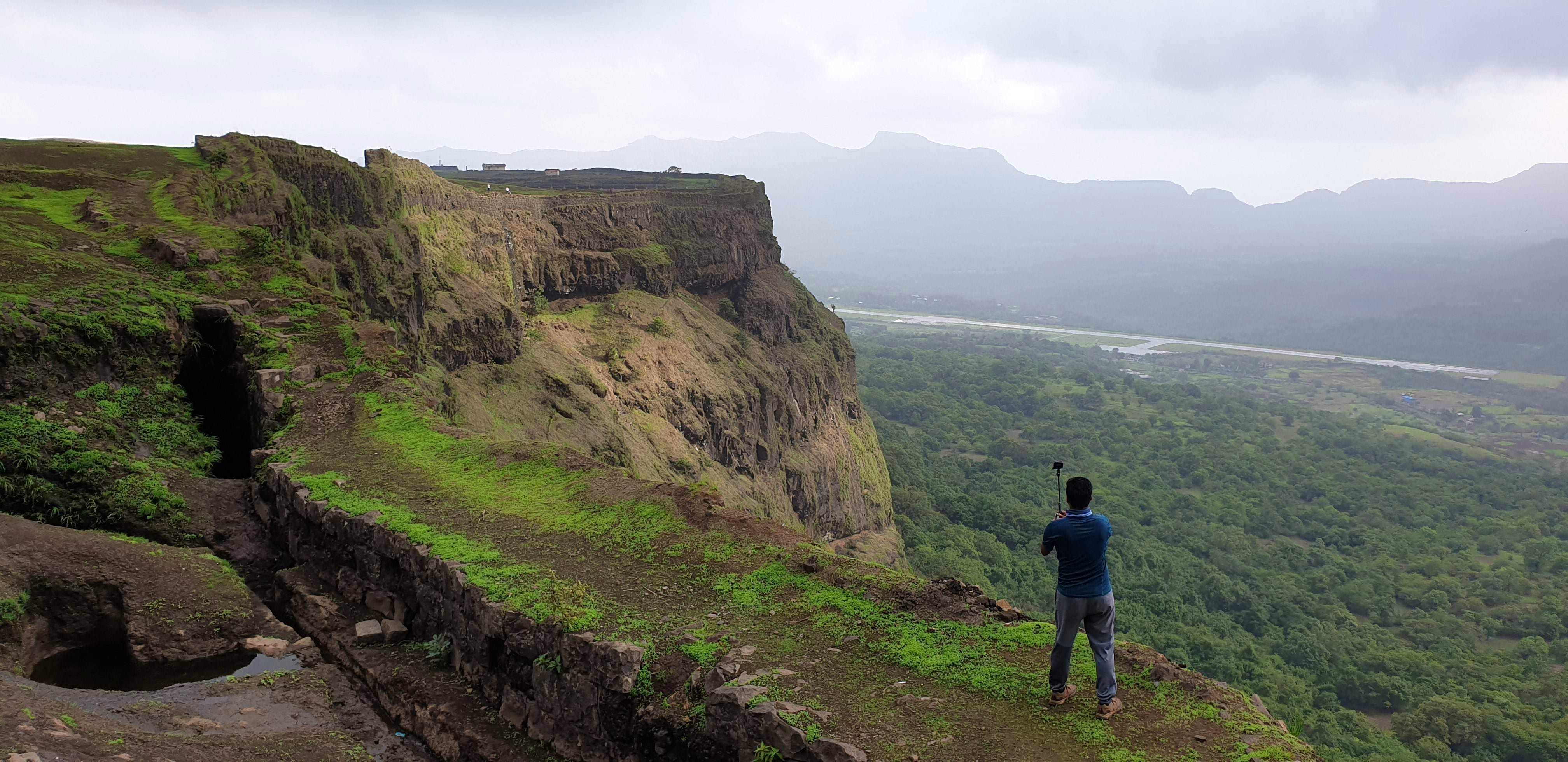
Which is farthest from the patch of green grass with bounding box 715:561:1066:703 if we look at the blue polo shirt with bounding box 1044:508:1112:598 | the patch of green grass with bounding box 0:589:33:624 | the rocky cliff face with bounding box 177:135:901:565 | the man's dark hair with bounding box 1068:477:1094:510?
the rocky cliff face with bounding box 177:135:901:565

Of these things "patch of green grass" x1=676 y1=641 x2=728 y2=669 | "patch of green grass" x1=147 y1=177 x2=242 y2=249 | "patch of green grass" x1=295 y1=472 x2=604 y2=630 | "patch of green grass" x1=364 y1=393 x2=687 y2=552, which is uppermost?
"patch of green grass" x1=147 y1=177 x2=242 y2=249

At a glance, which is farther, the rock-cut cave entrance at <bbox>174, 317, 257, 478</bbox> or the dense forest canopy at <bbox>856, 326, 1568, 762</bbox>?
the dense forest canopy at <bbox>856, 326, 1568, 762</bbox>

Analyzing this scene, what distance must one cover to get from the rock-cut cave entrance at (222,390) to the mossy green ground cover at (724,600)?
2821mm

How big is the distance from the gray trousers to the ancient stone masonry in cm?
220

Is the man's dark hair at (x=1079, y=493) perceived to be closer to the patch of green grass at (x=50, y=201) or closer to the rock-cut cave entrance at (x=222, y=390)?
the rock-cut cave entrance at (x=222, y=390)

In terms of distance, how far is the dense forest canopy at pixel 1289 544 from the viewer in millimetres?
40812

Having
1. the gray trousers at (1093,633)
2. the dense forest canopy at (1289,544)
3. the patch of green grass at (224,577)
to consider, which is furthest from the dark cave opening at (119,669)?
the dense forest canopy at (1289,544)

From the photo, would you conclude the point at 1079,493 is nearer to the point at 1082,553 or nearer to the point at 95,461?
the point at 1082,553

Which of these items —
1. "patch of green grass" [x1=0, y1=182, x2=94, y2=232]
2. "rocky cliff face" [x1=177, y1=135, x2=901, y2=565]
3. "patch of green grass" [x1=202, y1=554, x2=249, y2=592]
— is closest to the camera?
"patch of green grass" [x1=202, y1=554, x2=249, y2=592]

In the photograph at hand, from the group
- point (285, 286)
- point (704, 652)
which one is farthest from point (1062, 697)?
point (285, 286)

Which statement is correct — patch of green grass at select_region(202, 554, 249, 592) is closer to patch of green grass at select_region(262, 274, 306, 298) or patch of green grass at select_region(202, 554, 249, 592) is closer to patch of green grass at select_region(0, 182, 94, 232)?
patch of green grass at select_region(262, 274, 306, 298)

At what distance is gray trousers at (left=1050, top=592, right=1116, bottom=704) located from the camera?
7871 mm

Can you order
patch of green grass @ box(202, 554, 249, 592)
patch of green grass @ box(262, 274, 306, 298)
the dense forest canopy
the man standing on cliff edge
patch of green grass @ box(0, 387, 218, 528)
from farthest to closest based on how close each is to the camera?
the dense forest canopy → patch of green grass @ box(262, 274, 306, 298) → patch of green grass @ box(0, 387, 218, 528) → patch of green grass @ box(202, 554, 249, 592) → the man standing on cliff edge

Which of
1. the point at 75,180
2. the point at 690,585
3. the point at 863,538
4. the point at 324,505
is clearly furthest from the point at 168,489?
the point at 863,538
